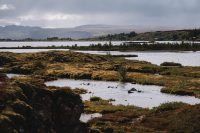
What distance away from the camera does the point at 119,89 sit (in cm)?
10469

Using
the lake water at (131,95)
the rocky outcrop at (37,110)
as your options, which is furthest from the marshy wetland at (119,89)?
the rocky outcrop at (37,110)

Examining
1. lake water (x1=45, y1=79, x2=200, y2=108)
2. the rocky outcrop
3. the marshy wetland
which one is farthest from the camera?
lake water (x1=45, y1=79, x2=200, y2=108)

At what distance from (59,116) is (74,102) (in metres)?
2.43

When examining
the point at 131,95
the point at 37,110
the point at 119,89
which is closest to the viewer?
the point at 37,110

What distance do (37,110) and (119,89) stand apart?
71703 mm

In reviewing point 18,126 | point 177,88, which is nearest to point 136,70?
point 177,88

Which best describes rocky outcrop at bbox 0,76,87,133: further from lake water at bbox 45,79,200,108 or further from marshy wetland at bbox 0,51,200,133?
lake water at bbox 45,79,200,108

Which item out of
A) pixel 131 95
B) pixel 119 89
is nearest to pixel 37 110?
pixel 131 95

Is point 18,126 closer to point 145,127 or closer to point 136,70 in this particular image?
point 145,127

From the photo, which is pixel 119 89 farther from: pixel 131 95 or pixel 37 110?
pixel 37 110

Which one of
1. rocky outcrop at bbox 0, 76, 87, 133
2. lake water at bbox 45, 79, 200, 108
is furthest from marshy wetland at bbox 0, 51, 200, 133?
rocky outcrop at bbox 0, 76, 87, 133

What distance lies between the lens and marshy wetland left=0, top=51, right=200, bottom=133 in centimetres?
5107

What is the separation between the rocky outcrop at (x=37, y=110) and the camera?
29.7 m

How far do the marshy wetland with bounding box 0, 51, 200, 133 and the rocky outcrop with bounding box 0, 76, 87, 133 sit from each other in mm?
174
